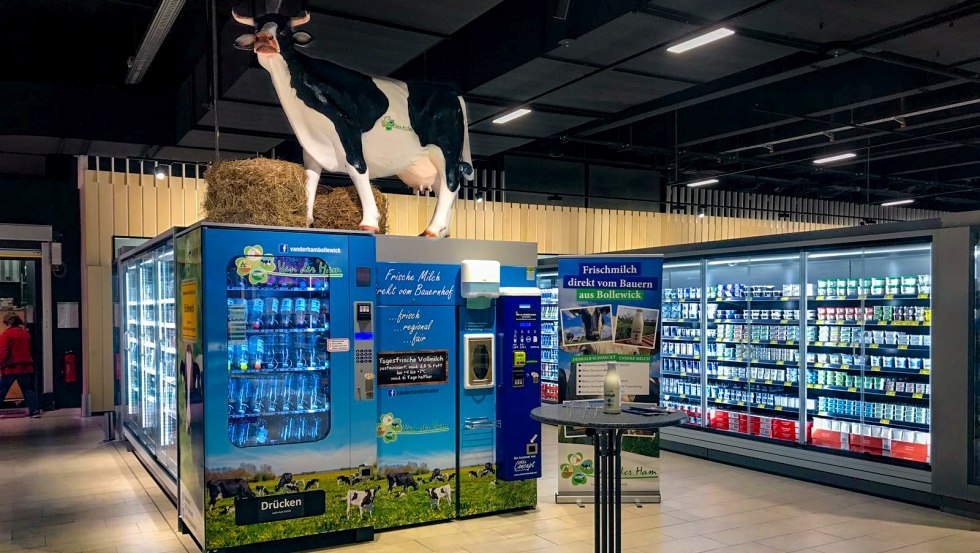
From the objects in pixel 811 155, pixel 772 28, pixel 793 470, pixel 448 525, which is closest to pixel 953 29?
pixel 772 28

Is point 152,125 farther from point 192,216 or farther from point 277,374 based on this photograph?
point 277,374

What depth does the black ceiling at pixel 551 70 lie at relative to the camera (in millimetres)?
6246

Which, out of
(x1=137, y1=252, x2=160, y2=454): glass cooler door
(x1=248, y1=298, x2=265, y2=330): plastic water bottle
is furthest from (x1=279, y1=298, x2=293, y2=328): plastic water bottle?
(x1=137, y1=252, x2=160, y2=454): glass cooler door

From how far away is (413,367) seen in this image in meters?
5.83

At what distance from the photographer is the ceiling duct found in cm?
655

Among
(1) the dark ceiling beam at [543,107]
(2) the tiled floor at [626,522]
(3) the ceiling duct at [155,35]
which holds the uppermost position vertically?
(3) the ceiling duct at [155,35]

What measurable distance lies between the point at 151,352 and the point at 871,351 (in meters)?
7.28

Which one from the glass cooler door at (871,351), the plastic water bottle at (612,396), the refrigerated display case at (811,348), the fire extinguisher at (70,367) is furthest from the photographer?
the fire extinguisher at (70,367)

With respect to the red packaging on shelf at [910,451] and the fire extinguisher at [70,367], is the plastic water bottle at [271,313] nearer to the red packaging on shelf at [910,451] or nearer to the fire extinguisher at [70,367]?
the red packaging on shelf at [910,451]

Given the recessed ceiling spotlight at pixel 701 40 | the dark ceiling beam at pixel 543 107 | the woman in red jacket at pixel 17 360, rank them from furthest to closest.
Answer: the woman in red jacket at pixel 17 360, the dark ceiling beam at pixel 543 107, the recessed ceiling spotlight at pixel 701 40

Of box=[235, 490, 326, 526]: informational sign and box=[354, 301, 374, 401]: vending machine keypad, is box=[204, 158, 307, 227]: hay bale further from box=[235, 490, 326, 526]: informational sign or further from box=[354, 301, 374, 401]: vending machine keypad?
box=[235, 490, 326, 526]: informational sign

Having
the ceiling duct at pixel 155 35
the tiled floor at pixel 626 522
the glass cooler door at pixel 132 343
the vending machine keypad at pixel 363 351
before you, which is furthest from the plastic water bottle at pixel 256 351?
the glass cooler door at pixel 132 343

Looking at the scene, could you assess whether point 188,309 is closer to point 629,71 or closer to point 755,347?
point 629,71

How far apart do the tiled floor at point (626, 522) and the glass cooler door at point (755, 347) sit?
Answer: 868 millimetres
